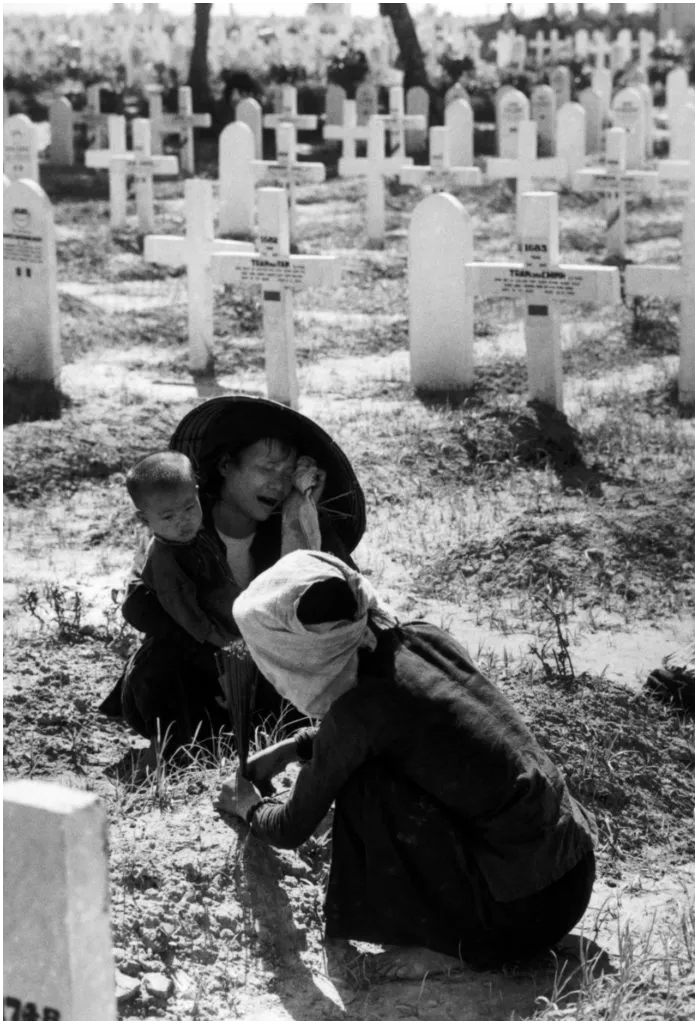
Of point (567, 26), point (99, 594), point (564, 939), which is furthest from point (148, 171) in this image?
point (567, 26)

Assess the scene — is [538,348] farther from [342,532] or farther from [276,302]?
[342,532]

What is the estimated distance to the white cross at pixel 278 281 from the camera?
974 cm

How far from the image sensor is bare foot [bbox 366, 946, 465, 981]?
3.76m

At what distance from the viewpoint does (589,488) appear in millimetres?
8094

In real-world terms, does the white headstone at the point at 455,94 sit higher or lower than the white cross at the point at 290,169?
higher

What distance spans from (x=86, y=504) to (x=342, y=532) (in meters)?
3.38

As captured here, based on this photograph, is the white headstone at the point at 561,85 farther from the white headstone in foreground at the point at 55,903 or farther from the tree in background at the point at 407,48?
the white headstone in foreground at the point at 55,903

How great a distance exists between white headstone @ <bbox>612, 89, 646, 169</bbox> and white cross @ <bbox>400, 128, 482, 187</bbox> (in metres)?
3.86

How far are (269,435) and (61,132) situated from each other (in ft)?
62.4

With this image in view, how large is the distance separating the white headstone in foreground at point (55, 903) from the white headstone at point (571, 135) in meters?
18.1

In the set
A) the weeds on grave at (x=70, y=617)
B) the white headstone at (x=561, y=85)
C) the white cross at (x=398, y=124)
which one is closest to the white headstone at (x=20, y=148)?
the white cross at (x=398, y=124)

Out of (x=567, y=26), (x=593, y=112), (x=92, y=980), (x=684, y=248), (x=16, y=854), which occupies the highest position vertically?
(x=567, y=26)

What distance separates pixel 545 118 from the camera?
79.3 feet

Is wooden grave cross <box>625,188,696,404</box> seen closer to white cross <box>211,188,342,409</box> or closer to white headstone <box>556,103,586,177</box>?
white cross <box>211,188,342,409</box>
